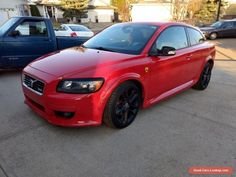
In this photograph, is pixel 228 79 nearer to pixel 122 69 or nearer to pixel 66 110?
pixel 122 69

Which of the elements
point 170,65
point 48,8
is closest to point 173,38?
point 170,65

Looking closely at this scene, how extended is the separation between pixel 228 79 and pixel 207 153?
4.31m

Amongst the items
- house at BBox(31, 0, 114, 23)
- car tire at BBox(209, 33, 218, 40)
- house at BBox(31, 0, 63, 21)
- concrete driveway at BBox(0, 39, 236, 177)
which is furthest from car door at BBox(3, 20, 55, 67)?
house at BBox(31, 0, 114, 23)

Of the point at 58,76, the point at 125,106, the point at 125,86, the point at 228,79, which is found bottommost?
the point at 228,79

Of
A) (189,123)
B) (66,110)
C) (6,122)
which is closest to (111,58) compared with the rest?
(66,110)

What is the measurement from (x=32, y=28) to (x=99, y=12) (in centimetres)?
4096

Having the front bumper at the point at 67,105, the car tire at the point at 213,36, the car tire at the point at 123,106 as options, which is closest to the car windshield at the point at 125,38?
the car tire at the point at 123,106

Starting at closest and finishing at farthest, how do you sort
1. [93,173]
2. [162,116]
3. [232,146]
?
[93,173] → [232,146] → [162,116]

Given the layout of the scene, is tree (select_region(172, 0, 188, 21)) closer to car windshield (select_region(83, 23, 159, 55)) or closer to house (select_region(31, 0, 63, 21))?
house (select_region(31, 0, 63, 21))

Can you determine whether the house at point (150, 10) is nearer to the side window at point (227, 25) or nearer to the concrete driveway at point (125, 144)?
the side window at point (227, 25)

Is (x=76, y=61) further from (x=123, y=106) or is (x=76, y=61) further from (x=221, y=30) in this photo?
(x=221, y=30)

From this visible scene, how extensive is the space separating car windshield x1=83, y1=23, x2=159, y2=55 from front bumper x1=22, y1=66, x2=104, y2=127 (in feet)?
3.67

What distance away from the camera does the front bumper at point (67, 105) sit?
9.57 feet

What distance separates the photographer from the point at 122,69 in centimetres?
320
